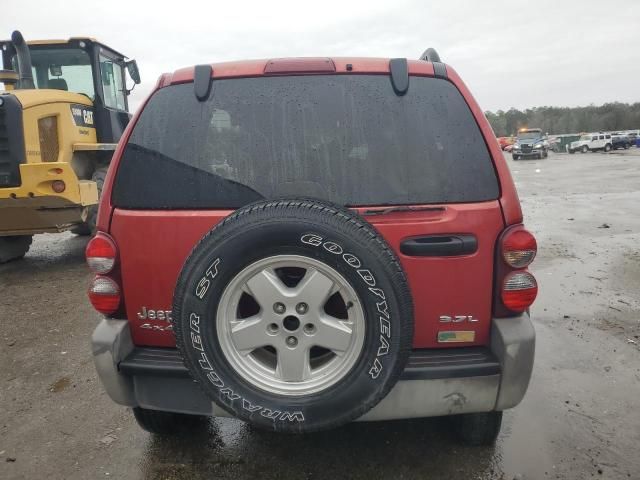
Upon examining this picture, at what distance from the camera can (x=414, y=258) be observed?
7.16 ft

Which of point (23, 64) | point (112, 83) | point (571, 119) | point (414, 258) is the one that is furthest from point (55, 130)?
point (571, 119)

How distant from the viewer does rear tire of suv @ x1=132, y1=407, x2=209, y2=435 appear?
2.68m

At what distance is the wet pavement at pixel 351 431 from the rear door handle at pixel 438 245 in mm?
1162

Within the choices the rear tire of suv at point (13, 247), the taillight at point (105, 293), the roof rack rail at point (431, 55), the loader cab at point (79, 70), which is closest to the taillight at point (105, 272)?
the taillight at point (105, 293)

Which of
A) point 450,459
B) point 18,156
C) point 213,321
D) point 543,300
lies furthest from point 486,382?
point 18,156

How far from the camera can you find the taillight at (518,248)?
219 cm

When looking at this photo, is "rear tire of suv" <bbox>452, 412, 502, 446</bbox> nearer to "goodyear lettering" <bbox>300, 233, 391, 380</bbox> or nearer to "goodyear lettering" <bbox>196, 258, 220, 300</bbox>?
"goodyear lettering" <bbox>300, 233, 391, 380</bbox>

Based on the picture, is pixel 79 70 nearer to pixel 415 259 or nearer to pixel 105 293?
pixel 105 293

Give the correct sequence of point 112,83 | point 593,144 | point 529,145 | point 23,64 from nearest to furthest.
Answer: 1. point 23,64
2. point 112,83
3. point 529,145
4. point 593,144

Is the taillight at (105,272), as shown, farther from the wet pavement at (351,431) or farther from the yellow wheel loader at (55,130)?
the yellow wheel loader at (55,130)

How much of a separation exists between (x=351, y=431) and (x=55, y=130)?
6.15m

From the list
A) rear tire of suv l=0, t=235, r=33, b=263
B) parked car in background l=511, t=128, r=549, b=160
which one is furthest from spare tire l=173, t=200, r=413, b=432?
parked car in background l=511, t=128, r=549, b=160

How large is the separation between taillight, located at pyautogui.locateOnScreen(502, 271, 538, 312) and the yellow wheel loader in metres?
5.68

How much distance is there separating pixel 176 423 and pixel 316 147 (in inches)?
71.7
